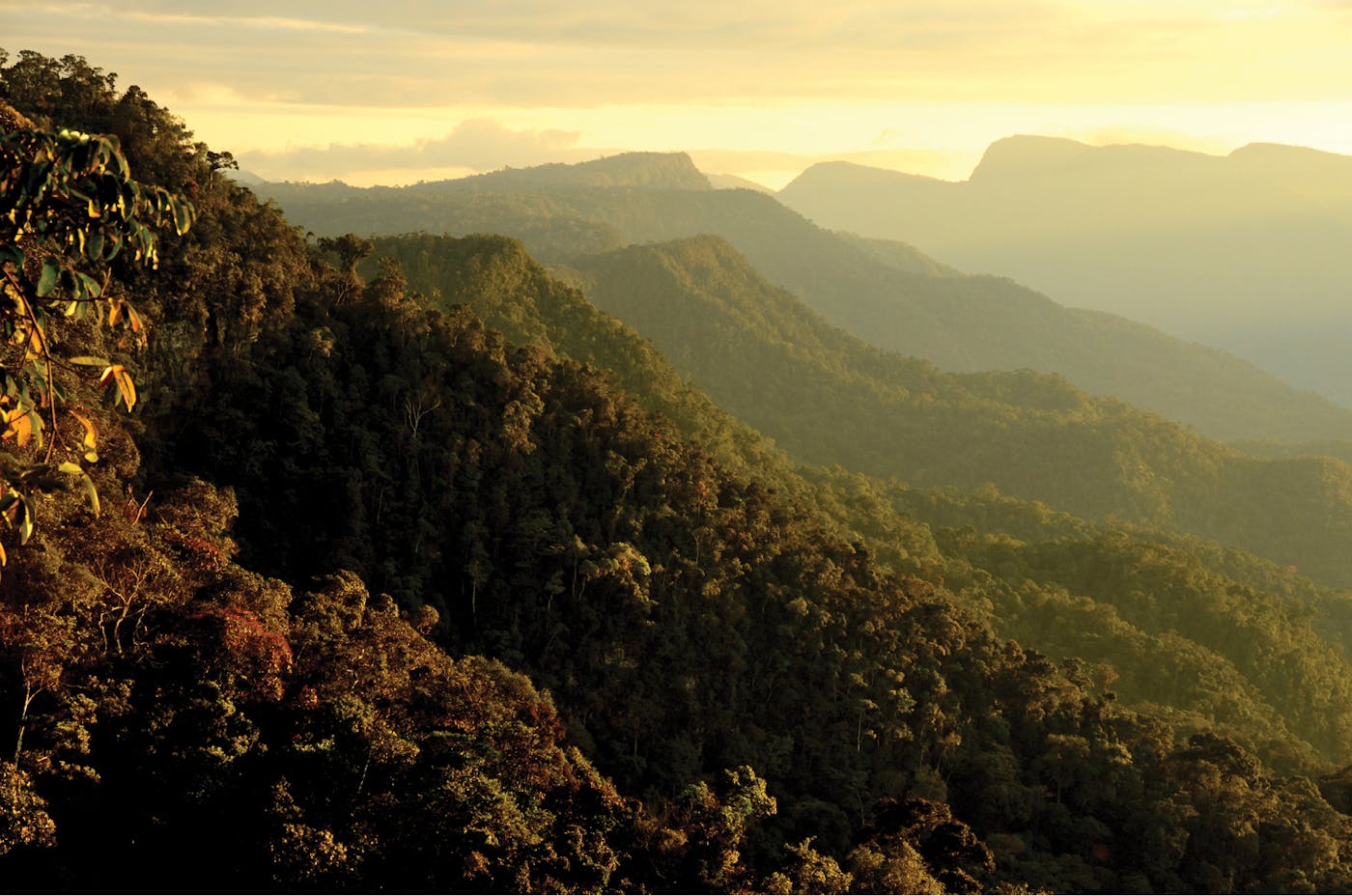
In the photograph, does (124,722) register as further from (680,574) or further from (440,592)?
(680,574)

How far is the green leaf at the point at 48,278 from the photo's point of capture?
500 centimetres

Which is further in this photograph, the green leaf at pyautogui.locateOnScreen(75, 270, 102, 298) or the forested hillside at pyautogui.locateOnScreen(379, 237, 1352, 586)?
the forested hillside at pyautogui.locateOnScreen(379, 237, 1352, 586)

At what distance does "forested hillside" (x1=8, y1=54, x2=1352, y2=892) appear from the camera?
682 inches

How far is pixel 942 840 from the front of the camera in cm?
2500

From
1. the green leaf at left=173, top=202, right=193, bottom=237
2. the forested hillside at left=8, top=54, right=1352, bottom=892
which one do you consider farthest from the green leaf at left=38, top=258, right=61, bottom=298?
the forested hillside at left=8, top=54, right=1352, bottom=892

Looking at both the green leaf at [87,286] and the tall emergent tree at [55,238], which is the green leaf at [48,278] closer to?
the tall emergent tree at [55,238]

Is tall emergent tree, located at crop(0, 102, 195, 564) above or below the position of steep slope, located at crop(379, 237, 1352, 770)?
above

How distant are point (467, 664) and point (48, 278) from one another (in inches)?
850

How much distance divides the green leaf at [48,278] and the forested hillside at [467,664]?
541 inches

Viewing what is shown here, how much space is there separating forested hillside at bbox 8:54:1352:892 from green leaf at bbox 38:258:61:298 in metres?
13.8

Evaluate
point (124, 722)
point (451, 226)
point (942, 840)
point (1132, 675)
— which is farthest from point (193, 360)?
point (451, 226)

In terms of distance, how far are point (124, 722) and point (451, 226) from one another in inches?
6721

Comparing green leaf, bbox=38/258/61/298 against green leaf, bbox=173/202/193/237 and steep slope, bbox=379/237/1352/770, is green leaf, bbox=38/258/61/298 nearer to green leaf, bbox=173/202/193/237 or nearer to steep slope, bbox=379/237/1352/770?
green leaf, bbox=173/202/193/237

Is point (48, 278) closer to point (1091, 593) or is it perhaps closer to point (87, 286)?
point (87, 286)
